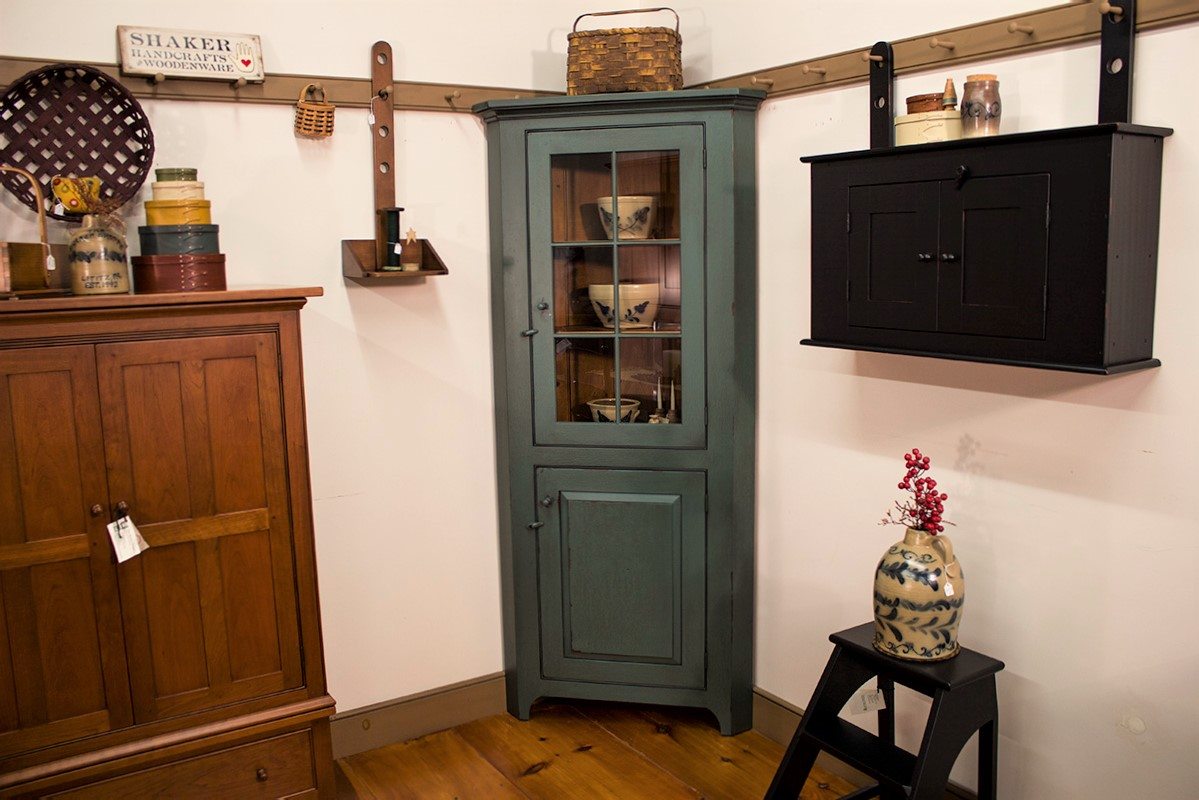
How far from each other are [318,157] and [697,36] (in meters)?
1.13

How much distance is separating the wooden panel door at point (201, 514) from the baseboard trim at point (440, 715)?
0.63m

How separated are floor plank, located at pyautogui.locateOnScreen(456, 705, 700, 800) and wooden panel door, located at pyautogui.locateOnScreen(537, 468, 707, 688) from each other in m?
0.17

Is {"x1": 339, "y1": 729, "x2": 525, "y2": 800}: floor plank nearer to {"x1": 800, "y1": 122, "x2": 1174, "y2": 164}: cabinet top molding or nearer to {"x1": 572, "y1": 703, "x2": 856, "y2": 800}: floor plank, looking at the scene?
{"x1": 572, "y1": 703, "x2": 856, "y2": 800}: floor plank

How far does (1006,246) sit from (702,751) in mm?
1668

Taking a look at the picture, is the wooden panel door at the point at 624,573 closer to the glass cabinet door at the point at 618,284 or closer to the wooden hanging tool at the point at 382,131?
the glass cabinet door at the point at 618,284

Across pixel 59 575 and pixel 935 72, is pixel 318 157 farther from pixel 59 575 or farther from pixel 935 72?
pixel 935 72

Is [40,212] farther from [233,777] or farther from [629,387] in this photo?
[629,387]

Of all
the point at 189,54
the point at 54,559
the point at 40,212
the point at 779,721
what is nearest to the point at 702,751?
the point at 779,721

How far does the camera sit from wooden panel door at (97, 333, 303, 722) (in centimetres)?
226

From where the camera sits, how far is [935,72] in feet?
7.83

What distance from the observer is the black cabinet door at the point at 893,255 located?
218 cm

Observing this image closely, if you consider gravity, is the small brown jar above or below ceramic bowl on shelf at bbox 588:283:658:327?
above

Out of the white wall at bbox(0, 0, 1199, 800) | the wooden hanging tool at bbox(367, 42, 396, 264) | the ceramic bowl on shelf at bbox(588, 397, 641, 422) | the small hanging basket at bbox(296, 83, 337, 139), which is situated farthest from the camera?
the ceramic bowl on shelf at bbox(588, 397, 641, 422)

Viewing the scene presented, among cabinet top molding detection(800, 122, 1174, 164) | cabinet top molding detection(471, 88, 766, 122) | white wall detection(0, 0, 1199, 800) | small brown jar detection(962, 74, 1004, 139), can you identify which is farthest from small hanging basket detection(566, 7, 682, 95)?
small brown jar detection(962, 74, 1004, 139)
